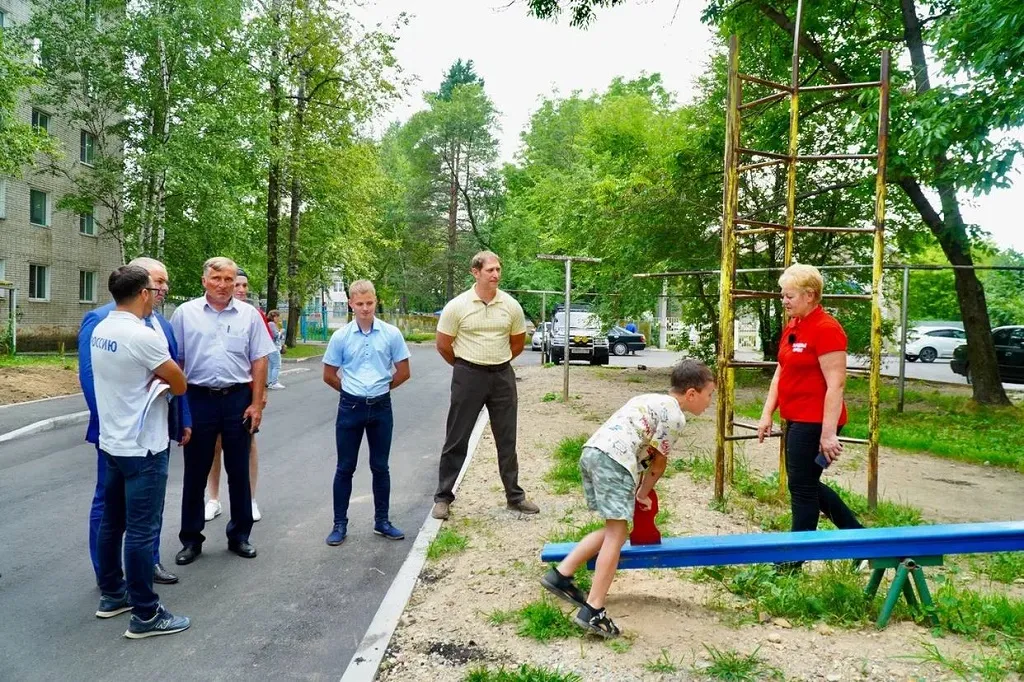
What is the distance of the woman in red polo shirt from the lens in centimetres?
427

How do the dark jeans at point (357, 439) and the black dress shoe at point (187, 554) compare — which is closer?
the black dress shoe at point (187, 554)

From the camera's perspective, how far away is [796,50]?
6301mm

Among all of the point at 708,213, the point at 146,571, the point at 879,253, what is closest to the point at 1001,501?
the point at 879,253

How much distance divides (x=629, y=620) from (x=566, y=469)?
3511 mm

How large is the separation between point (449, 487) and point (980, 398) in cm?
1207

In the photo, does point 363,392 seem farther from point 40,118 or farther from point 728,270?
point 40,118

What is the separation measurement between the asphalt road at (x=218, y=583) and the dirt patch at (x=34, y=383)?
18.9 feet

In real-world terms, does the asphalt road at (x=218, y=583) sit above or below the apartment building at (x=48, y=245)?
below

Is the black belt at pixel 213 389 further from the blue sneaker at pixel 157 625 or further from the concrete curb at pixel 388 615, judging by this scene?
the concrete curb at pixel 388 615

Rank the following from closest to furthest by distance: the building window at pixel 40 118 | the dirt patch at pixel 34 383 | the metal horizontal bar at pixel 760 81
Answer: the metal horizontal bar at pixel 760 81, the dirt patch at pixel 34 383, the building window at pixel 40 118

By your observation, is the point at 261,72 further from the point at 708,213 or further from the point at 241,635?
the point at 241,635

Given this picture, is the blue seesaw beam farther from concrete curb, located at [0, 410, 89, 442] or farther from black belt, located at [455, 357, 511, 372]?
concrete curb, located at [0, 410, 89, 442]

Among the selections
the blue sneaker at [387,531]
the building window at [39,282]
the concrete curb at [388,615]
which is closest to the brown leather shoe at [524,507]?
the concrete curb at [388,615]

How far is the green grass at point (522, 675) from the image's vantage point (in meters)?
3.15
